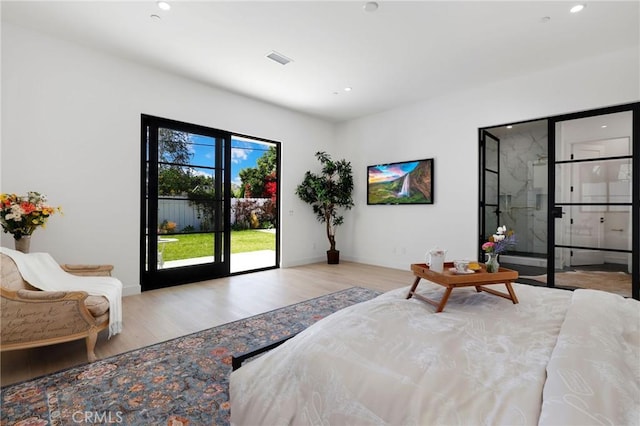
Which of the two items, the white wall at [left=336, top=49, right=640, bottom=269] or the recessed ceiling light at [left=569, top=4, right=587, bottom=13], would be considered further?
the white wall at [left=336, top=49, right=640, bottom=269]

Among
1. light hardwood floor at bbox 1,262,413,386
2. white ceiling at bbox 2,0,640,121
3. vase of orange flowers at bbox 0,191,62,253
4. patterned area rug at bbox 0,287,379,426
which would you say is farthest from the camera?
white ceiling at bbox 2,0,640,121

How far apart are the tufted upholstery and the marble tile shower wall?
7.30 metres

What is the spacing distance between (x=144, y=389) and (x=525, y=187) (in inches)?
302

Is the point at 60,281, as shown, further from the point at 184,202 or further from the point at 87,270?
the point at 184,202

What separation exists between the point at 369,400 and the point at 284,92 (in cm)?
484

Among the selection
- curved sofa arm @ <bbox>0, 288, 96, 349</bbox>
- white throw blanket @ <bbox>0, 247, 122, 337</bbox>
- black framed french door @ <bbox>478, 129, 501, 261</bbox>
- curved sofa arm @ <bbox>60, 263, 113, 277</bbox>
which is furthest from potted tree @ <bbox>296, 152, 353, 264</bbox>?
curved sofa arm @ <bbox>0, 288, 96, 349</bbox>

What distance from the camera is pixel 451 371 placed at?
37.2 inches

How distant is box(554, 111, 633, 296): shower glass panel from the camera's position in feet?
11.9

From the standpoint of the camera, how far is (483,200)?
15.6 ft

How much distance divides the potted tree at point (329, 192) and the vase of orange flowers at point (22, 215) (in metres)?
3.87

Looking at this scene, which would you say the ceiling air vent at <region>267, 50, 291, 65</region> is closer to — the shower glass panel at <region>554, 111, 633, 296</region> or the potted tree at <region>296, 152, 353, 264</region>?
the potted tree at <region>296, 152, 353, 264</region>

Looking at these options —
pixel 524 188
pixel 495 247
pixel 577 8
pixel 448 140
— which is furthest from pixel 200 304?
pixel 524 188

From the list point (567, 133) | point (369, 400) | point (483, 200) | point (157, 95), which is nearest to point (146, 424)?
point (369, 400)

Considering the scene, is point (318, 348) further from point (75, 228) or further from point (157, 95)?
point (157, 95)
